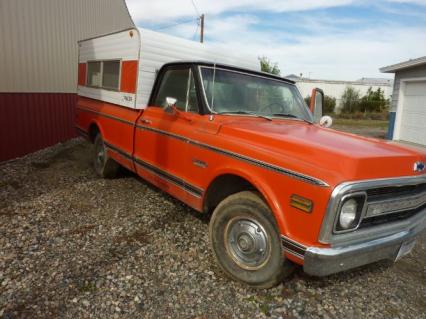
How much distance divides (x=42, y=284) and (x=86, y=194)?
8.11 feet

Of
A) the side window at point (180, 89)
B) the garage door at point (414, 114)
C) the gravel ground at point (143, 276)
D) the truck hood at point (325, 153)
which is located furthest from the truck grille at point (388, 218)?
the garage door at point (414, 114)

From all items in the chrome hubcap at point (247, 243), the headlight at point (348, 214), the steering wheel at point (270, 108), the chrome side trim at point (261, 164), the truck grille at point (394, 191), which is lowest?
the chrome hubcap at point (247, 243)

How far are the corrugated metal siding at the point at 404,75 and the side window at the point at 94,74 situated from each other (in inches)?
448

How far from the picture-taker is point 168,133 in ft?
13.9

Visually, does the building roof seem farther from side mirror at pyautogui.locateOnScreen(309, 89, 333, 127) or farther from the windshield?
the windshield

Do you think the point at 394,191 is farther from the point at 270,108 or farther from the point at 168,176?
the point at 168,176

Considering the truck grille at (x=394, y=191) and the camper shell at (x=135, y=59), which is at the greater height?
the camper shell at (x=135, y=59)

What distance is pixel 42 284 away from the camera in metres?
3.03

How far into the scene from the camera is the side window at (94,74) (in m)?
6.50

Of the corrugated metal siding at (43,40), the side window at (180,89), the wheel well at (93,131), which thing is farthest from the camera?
the corrugated metal siding at (43,40)

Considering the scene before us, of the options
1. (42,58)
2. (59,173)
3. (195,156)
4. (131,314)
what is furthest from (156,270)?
(42,58)

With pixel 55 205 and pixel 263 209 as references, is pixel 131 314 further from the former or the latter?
pixel 55 205

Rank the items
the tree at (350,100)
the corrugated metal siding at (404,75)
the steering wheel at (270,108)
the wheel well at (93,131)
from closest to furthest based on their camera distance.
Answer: the steering wheel at (270,108)
the wheel well at (93,131)
the corrugated metal siding at (404,75)
the tree at (350,100)

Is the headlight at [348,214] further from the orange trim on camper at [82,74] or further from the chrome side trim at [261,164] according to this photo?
the orange trim on camper at [82,74]
